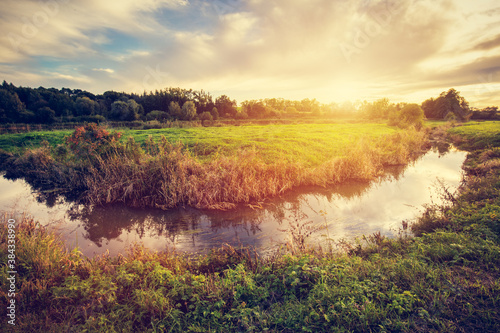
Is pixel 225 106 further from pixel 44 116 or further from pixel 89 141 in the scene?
pixel 89 141

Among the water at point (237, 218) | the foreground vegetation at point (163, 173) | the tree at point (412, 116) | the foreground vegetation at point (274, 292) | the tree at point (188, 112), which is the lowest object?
the water at point (237, 218)

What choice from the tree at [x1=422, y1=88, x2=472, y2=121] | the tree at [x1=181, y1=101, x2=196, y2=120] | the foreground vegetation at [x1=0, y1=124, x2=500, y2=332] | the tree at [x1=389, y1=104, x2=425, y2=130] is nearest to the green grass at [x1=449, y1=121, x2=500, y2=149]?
the tree at [x1=389, y1=104, x2=425, y2=130]

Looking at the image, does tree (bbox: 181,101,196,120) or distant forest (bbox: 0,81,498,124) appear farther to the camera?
tree (bbox: 181,101,196,120)

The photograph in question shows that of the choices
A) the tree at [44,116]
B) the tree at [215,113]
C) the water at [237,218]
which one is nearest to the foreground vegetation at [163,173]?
the water at [237,218]

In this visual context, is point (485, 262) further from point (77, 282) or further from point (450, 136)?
point (450, 136)

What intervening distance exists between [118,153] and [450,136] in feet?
150

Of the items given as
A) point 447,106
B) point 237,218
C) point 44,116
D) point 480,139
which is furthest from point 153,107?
point 447,106

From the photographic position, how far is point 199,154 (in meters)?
17.4

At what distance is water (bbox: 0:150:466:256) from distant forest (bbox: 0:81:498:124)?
1310 inches

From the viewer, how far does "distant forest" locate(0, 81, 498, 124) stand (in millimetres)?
49125

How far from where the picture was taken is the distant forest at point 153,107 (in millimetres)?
49125

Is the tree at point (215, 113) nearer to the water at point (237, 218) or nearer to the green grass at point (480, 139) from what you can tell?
the water at point (237, 218)

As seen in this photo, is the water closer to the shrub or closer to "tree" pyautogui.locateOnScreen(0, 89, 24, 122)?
the shrub

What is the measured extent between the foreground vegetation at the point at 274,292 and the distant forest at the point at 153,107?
39264 mm
